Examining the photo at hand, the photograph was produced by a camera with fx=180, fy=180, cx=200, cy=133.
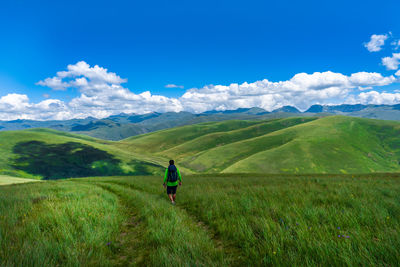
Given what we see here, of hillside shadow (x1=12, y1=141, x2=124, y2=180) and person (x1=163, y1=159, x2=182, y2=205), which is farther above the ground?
person (x1=163, y1=159, x2=182, y2=205)

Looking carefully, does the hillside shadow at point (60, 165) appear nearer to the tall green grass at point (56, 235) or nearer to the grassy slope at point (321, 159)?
the grassy slope at point (321, 159)

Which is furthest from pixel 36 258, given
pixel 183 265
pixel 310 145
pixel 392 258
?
pixel 310 145

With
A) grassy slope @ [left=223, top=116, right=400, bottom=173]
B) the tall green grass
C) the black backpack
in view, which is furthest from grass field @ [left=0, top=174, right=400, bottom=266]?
grassy slope @ [left=223, top=116, right=400, bottom=173]

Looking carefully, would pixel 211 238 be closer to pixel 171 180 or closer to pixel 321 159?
pixel 171 180

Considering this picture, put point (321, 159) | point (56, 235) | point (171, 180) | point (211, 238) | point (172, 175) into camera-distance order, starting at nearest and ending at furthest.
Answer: point (56, 235), point (211, 238), point (171, 180), point (172, 175), point (321, 159)

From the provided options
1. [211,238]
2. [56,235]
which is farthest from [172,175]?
[56,235]

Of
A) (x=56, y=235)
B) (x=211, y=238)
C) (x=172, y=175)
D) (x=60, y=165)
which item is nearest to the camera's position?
(x=56, y=235)

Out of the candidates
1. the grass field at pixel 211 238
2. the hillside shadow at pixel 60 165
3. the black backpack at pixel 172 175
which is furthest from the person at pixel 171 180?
the hillside shadow at pixel 60 165

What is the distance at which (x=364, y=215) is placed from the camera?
5234 mm

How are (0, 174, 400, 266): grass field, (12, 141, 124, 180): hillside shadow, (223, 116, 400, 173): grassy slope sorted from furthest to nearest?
(12, 141, 124, 180): hillside shadow < (223, 116, 400, 173): grassy slope < (0, 174, 400, 266): grass field

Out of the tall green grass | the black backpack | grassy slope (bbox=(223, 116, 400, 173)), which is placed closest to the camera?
the tall green grass

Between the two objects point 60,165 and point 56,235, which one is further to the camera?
point 60,165

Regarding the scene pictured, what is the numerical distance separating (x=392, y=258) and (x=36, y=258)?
6.15 meters

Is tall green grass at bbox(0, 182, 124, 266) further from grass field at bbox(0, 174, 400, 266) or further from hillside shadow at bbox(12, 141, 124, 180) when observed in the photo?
hillside shadow at bbox(12, 141, 124, 180)
